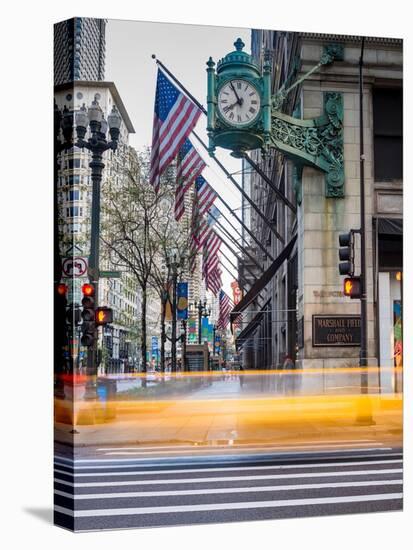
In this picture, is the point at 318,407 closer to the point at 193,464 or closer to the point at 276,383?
the point at 276,383

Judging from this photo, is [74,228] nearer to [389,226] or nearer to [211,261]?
[211,261]

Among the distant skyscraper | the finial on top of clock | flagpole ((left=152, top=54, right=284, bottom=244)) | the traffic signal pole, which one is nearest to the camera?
the distant skyscraper

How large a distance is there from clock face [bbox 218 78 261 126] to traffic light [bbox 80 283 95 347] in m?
3.68

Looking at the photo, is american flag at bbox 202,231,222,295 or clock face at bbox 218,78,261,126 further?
american flag at bbox 202,231,222,295

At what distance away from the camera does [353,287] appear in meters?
14.3

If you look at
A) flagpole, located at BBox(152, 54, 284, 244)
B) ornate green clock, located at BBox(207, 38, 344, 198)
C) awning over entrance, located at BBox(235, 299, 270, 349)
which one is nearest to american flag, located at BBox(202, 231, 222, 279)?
flagpole, located at BBox(152, 54, 284, 244)

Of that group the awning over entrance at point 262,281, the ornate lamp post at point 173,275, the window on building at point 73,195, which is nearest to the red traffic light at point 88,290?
the window on building at point 73,195

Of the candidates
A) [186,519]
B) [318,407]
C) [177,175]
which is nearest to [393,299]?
[318,407]

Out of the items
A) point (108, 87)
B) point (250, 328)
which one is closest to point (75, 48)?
point (108, 87)

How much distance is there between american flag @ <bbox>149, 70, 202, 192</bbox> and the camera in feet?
45.2

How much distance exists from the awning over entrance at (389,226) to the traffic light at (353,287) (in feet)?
3.15

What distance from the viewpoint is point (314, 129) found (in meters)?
14.7

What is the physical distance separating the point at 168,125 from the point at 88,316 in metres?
3.60

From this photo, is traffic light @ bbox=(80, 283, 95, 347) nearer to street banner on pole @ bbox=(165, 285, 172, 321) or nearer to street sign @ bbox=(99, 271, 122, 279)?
street sign @ bbox=(99, 271, 122, 279)
